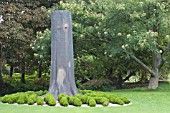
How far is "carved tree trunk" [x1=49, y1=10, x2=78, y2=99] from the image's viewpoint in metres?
11.4

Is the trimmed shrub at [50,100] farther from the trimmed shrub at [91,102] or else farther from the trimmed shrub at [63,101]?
the trimmed shrub at [91,102]

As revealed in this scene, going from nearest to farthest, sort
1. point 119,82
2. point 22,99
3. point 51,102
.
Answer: point 51,102
point 22,99
point 119,82

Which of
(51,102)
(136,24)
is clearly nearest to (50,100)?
Answer: (51,102)

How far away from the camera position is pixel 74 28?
628 inches

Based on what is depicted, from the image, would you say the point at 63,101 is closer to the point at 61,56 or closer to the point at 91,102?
the point at 91,102

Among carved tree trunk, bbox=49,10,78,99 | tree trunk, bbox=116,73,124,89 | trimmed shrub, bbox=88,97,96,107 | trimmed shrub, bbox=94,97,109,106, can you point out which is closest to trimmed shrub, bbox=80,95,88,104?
trimmed shrub, bbox=88,97,96,107

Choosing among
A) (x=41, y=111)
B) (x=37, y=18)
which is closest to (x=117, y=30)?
(x=37, y=18)

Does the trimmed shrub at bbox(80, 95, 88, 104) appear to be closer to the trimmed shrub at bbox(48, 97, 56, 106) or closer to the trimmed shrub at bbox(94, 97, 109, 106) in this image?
the trimmed shrub at bbox(94, 97, 109, 106)

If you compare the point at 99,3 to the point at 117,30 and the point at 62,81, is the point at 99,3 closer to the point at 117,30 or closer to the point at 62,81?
the point at 117,30

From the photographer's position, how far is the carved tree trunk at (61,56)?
447 inches

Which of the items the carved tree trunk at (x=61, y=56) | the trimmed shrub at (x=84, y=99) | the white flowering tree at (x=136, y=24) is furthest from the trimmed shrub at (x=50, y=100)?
the white flowering tree at (x=136, y=24)

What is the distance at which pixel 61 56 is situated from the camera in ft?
37.3

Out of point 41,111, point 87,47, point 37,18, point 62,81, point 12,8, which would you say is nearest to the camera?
point 41,111

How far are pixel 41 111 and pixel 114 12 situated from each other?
783cm
